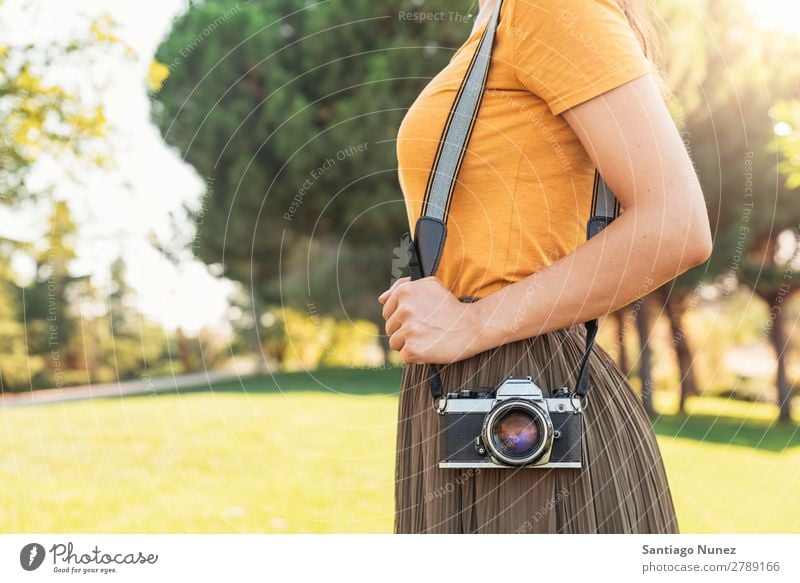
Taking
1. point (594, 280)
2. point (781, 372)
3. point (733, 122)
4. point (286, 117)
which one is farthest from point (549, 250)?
point (781, 372)

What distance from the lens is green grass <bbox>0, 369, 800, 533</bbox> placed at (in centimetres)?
488

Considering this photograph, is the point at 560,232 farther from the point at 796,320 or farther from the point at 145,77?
the point at 796,320

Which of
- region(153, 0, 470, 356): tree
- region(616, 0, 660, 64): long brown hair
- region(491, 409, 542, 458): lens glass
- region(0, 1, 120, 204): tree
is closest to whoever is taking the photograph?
region(491, 409, 542, 458): lens glass

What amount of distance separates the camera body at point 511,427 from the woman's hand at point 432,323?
0.24 ft

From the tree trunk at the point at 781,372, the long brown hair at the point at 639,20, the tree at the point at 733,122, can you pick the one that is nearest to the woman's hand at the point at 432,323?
the long brown hair at the point at 639,20

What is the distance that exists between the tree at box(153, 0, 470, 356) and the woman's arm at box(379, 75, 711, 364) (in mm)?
8077

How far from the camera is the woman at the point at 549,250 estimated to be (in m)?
1.10

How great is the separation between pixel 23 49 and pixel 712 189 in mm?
8667

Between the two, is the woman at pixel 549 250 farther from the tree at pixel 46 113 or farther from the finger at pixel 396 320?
the tree at pixel 46 113

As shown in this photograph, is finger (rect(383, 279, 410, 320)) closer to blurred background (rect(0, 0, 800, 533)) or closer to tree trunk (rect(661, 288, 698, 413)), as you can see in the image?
blurred background (rect(0, 0, 800, 533))

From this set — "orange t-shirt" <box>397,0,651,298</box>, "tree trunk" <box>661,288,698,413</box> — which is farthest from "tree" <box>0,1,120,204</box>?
"tree trunk" <box>661,288,698,413</box>

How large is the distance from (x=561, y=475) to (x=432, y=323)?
0.30 meters

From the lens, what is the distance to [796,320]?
48.7 feet
